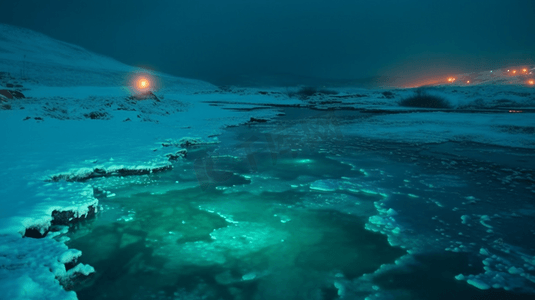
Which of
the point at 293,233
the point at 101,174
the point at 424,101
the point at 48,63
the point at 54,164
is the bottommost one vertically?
the point at 293,233

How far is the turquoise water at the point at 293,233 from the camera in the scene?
3.17 meters

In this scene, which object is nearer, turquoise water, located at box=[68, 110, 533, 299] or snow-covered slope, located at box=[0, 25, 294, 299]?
snow-covered slope, located at box=[0, 25, 294, 299]

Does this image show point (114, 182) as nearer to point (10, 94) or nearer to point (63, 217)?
point (63, 217)

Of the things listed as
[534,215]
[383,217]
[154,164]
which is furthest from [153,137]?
[534,215]

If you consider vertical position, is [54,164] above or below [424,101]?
above

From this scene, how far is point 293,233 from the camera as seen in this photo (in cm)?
430

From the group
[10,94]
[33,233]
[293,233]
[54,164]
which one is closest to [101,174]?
[54,164]

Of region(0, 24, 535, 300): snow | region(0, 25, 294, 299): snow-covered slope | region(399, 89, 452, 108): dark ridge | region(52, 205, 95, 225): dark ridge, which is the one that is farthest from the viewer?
region(399, 89, 452, 108): dark ridge

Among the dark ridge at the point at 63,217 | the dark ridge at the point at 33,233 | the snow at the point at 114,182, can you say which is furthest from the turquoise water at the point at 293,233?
the dark ridge at the point at 33,233

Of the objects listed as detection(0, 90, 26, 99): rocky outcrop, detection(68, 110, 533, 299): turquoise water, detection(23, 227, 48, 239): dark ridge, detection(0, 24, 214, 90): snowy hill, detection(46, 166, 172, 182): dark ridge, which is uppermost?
detection(0, 24, 214, 90): snowy hill

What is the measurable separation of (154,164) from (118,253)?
136 inches

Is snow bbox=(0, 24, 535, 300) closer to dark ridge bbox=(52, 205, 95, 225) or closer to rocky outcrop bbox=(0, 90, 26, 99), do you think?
dark ridge bbox=(52, 205, 95, 225)

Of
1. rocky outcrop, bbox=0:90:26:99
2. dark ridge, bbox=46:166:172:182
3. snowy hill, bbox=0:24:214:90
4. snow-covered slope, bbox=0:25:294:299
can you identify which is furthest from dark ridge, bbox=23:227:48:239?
snowy hill, bbox=0:24:214:90

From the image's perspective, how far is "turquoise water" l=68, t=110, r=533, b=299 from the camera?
317 cm
